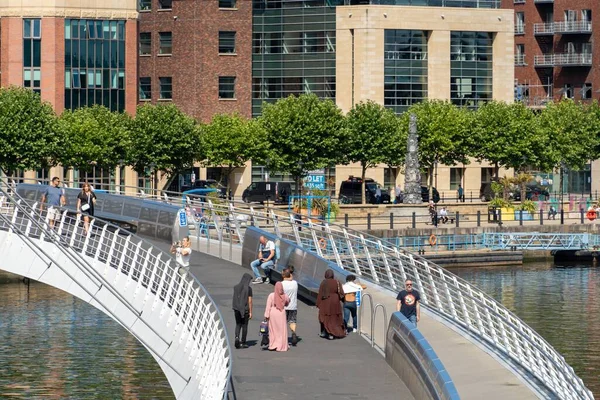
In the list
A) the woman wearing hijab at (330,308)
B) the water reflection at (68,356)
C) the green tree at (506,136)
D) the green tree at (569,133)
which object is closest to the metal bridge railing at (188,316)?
the woman wearing hijab at (330,308)

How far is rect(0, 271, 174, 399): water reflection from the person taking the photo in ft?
129

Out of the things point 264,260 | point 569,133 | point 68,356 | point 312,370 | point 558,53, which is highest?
point 558,53

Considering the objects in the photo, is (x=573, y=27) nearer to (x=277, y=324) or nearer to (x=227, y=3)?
(x=227, y=3)

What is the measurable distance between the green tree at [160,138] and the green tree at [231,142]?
7.08ft

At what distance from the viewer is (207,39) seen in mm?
97375

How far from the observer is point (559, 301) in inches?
2281

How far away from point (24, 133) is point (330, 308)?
162 feet

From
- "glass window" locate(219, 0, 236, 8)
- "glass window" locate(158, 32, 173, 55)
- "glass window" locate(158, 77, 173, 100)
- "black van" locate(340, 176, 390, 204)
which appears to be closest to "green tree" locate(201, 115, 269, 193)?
"black van" locate(340, 176, 390, 204)

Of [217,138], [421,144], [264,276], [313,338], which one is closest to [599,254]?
[421,144]

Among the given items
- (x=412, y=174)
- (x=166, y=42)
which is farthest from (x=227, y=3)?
(x=412, y=174)

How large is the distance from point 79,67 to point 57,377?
52.5 meters

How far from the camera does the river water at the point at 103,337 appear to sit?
39906 mm

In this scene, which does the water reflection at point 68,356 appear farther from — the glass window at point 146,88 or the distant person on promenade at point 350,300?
the glass window at point 146,88

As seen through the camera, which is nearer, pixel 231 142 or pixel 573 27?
pixel 231 142
